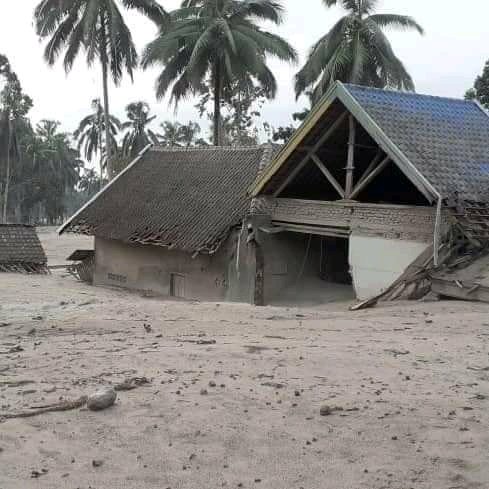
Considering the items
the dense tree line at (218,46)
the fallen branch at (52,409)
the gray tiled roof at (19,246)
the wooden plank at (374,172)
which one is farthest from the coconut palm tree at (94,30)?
the fallen branch at (52,409)

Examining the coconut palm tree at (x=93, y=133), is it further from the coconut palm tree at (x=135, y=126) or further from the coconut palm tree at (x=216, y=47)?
the coconut palm tree at (x=216, y=47)

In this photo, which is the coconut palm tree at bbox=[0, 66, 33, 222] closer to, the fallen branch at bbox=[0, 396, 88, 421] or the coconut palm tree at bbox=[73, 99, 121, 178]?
the coconut palm tree at bbox=[73, 99, 121, 178]

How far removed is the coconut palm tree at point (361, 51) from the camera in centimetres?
2600

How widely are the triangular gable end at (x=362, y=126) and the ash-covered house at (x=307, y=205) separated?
0.03 metres

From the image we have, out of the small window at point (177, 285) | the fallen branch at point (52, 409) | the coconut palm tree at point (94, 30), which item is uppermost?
the coconut palm tree at point (94, 30)

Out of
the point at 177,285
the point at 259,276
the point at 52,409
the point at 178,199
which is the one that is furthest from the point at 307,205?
the point at 52,409

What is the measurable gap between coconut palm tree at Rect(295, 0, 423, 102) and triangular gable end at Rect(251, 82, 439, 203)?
1276 centimetres

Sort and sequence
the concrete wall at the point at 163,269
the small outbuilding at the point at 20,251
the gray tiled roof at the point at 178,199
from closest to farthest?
the concrete wall at the point at 163,269, the gray tiled roof at the point at 178,199, the small outbuilding at the point at 20,251

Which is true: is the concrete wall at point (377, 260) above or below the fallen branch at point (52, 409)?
above

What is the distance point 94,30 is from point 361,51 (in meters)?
10.6

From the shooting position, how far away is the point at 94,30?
26906 mm

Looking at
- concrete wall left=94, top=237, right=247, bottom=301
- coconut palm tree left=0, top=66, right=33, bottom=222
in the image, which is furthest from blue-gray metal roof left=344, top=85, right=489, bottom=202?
coconut palm tree left=0, top=66, right=33, bottom=222

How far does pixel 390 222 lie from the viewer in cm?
1245

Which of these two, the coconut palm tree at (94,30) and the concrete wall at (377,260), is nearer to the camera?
the concrete wall at (377,260)
